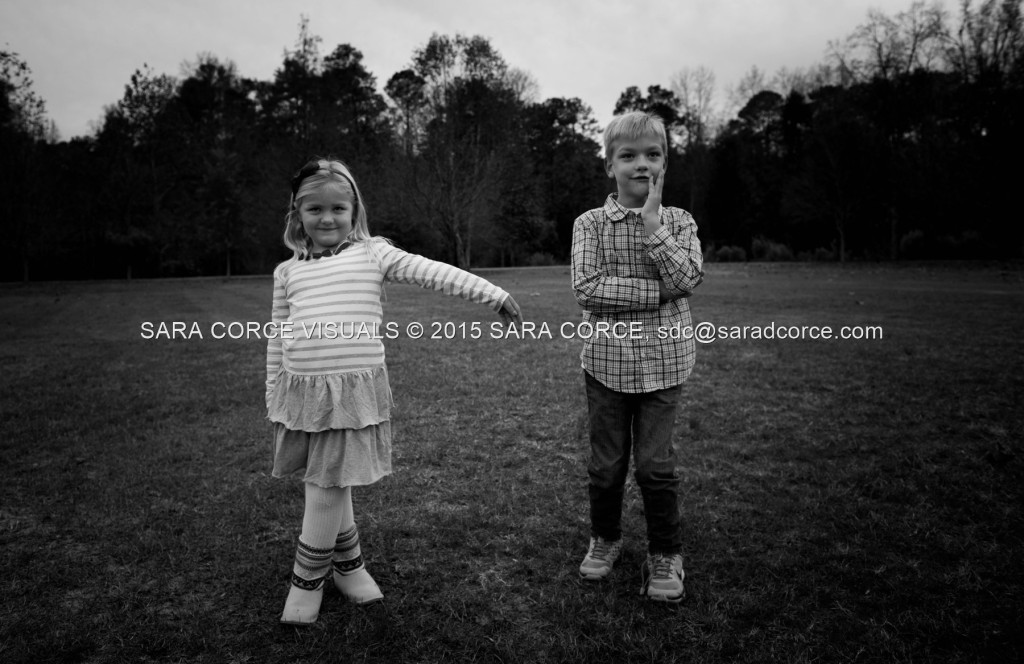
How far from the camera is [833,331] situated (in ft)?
31.3

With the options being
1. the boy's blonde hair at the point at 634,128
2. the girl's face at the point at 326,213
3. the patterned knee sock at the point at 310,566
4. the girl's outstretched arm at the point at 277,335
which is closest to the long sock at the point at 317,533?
the patterned knee sock at the point at 310,566

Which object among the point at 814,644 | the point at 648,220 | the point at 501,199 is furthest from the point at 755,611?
the point at 501,199

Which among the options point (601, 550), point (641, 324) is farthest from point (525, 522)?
point (641, 324)

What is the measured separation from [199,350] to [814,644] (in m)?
8.68

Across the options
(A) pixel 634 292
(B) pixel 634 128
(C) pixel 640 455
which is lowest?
(C) pixel 640 455

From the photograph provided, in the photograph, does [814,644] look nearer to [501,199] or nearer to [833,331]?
[833,331]

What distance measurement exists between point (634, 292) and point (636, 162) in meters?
0.53

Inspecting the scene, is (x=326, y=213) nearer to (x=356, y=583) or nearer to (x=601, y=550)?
(x=356, y=583)

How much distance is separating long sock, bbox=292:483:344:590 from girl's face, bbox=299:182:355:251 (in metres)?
0.98

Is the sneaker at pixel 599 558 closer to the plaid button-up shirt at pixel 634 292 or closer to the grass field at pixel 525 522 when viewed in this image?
the grass field at pixel 525 522

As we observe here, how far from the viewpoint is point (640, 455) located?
104 inches

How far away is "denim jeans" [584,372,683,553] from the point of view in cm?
261

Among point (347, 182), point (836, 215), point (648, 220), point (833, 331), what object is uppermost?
point (836, 215)

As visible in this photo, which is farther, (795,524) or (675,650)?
(795,524)
